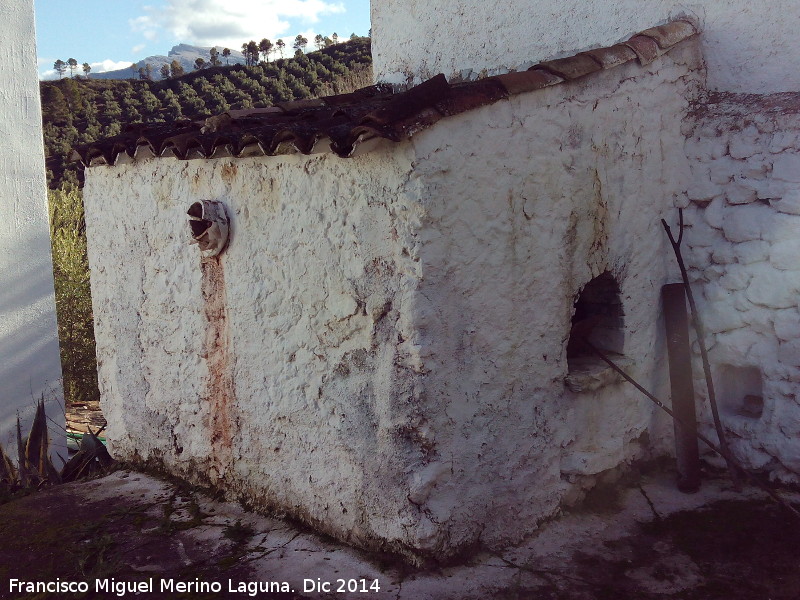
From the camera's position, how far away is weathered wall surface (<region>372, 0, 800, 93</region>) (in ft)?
14.5

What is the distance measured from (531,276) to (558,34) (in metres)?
2.33

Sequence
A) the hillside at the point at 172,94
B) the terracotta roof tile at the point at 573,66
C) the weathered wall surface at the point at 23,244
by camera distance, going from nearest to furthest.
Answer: the terracotta roof tile at the point at 573,66 → the weathered wall surface at the point at 23,244 → the hillside at the point at 172,94

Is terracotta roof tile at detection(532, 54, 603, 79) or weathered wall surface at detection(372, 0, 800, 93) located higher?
weathered wall surface at detection(372, 0, 800, 93)

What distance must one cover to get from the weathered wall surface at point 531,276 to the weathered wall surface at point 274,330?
17 cm

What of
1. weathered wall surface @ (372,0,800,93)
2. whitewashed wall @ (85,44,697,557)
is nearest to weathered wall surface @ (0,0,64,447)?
whitewashed wall @ (85,44,697,557)

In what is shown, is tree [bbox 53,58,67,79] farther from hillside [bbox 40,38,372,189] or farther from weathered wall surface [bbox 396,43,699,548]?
weathered wall surface [bbox 396,43,699,548]

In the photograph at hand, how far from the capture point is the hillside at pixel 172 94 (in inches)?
690

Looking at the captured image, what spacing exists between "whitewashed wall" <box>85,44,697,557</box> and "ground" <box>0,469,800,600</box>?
5.7 inches

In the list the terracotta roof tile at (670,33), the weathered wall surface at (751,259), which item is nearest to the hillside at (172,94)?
the terracotta roof tile at (670,33)

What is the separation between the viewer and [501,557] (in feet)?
12.1

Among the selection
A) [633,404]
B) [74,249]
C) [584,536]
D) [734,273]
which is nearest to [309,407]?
[584,536]

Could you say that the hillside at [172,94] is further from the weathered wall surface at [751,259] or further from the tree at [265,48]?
the weathered wall surface at [751,259]

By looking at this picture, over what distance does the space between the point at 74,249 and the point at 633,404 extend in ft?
34.2

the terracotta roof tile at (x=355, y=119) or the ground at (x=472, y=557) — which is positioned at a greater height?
the terracotta roof tile at (x=355, y=119)
